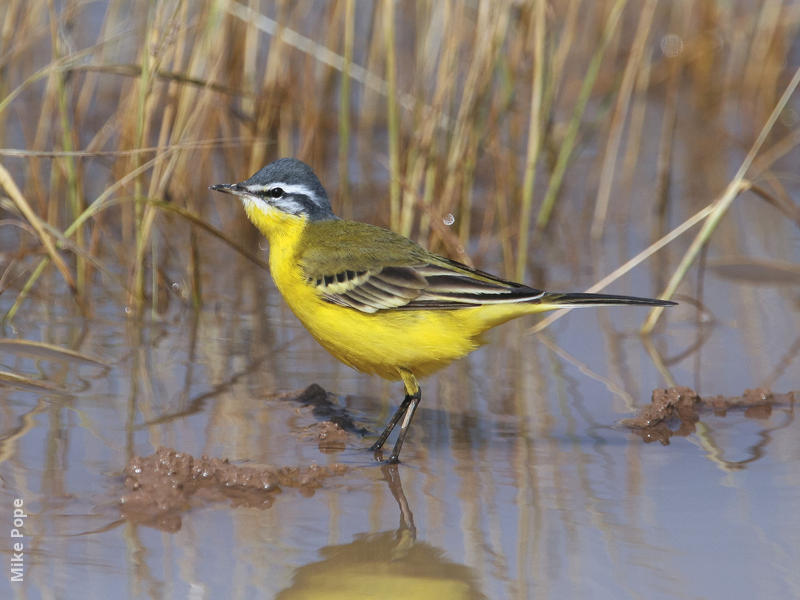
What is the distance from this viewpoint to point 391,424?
543 centimetres

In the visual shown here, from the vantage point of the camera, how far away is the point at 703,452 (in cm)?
524

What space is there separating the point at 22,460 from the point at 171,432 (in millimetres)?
746

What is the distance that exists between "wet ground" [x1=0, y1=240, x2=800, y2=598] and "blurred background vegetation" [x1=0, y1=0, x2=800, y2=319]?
0.60 meters

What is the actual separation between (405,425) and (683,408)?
144 centimetres

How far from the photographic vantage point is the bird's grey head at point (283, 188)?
5.85 m

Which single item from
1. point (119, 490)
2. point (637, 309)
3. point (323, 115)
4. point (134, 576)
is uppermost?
point (323, 115)

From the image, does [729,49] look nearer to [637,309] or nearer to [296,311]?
[637,309]

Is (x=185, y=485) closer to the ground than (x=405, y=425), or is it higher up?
closer to the ground

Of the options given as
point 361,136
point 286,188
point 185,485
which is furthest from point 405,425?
point 361,136

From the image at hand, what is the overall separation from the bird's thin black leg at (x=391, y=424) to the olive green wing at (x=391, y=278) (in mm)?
485

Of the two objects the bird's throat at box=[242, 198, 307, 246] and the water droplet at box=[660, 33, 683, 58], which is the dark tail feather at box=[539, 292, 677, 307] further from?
the water droplet at box=[660, 33, 683, 58]

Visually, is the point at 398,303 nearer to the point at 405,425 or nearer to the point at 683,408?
the point at 405,425

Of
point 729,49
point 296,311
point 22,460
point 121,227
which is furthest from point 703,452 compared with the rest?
point 729,49

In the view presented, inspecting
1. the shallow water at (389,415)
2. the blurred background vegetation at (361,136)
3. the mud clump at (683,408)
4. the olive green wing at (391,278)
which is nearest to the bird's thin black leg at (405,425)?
the shallow water at (389,415)
